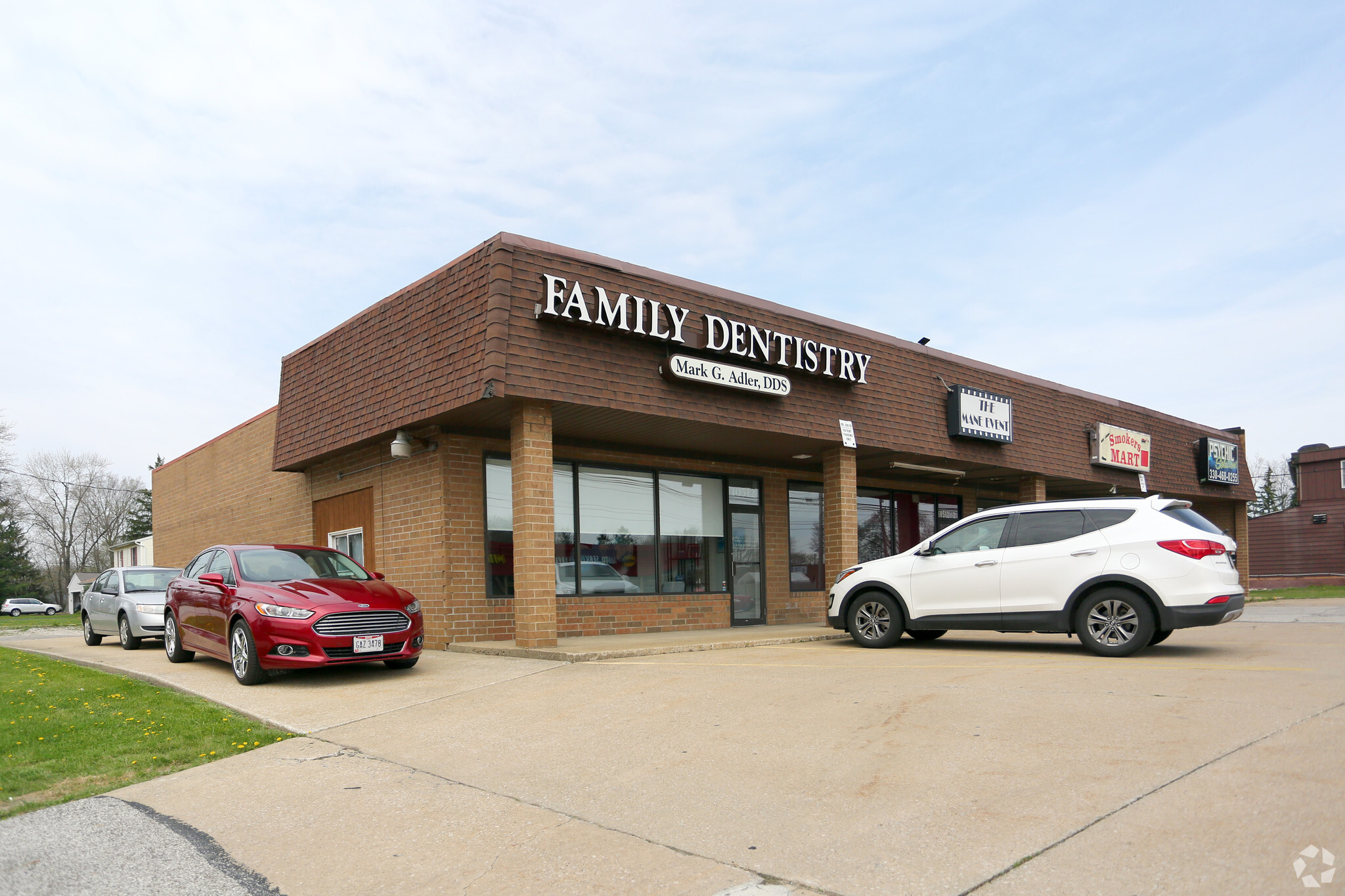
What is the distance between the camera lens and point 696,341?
13.0 meters

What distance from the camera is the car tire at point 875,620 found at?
11.4m

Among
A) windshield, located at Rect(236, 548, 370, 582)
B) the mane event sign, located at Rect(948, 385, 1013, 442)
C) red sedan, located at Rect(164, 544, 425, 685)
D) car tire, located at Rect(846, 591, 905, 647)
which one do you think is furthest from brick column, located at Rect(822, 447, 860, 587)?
windshield, located at Rect(236, 548, 370, 582)

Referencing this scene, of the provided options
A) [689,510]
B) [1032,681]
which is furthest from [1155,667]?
[689,510]

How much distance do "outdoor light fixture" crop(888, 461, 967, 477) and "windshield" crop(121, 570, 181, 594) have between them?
12.7 metres

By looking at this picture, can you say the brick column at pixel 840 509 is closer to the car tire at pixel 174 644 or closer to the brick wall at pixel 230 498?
the brick wall at pixel 230 498

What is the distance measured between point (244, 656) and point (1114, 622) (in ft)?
29.5

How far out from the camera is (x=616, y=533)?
14992 millimetres

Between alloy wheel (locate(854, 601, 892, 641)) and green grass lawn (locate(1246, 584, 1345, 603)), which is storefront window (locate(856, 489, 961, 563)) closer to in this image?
alloy wheel (locate(854, 601, 892, 641))

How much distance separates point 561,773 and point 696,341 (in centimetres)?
815

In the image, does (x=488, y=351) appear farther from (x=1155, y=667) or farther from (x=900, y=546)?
(x=900, y=546)

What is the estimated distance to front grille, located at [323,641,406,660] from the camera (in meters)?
9.37

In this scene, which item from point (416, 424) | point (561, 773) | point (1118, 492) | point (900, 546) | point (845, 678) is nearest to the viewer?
point (561, 773)

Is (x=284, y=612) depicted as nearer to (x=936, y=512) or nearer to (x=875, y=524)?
(x=875, y=524)

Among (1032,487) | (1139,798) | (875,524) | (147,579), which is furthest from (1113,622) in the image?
(147,579)
